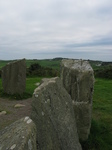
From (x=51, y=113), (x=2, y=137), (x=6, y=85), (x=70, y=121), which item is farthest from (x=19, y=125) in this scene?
(x=6, y=85)

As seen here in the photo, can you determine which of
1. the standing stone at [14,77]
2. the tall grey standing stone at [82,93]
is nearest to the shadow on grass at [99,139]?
the tall grey standing stone at [82,93]

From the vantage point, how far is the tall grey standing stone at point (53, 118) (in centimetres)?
441

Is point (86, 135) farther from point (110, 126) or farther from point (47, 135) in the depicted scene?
point (47, 135)

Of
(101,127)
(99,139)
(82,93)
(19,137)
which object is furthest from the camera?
(101,127)

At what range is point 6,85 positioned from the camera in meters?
14.9

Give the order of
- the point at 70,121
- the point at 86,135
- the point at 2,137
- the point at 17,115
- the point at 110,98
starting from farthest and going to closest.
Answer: the point at 110,98, the point at 17,115, the point at 86,135, the point at 70,121, the point at 2,137

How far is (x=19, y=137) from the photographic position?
3252mm

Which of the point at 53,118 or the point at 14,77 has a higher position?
the point at 53,118

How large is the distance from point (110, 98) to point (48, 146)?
430 inches

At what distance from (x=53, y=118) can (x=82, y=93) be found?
2.85 m

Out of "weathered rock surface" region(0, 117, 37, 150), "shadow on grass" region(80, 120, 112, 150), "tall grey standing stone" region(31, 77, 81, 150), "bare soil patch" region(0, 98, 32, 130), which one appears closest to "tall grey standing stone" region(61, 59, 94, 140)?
"shadow on grass" region(80, 120, 112, 150)

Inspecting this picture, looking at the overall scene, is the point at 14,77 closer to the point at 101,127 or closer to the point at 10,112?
the point at 10,112

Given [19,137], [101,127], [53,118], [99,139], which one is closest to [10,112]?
[101,127]

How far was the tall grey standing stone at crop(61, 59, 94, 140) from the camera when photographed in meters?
7.45
